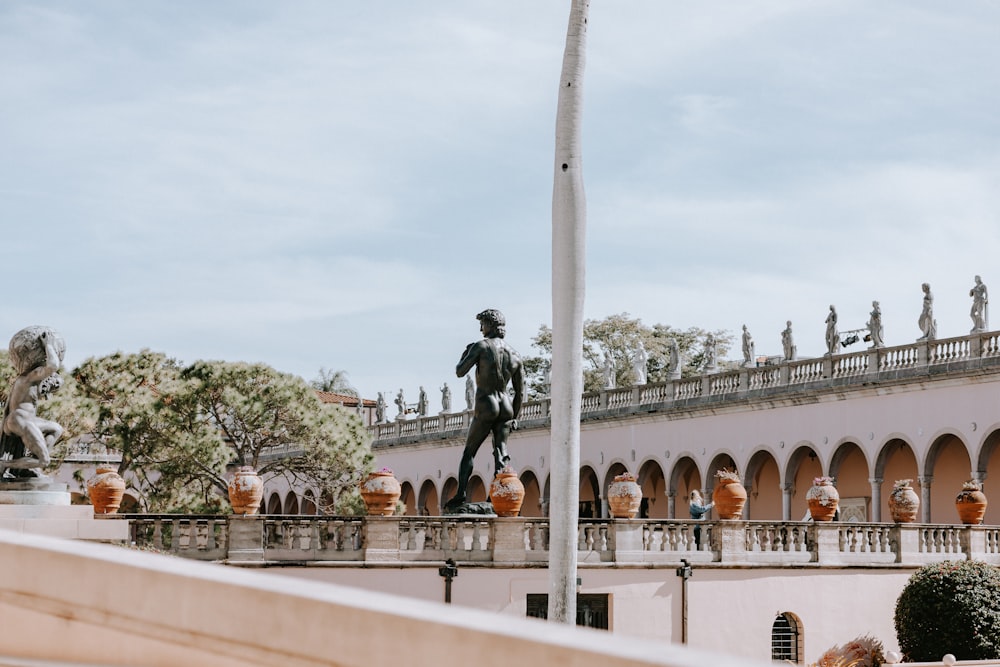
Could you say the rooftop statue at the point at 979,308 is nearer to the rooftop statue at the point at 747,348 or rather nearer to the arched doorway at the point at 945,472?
the arched doorway at the point at 945,472

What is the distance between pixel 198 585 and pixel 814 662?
57.4ft

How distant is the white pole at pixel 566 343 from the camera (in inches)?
490

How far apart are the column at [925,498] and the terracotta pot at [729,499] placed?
47.8 feet

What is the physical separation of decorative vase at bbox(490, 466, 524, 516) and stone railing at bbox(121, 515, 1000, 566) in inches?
7.0

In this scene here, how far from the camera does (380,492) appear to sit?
17.1 m

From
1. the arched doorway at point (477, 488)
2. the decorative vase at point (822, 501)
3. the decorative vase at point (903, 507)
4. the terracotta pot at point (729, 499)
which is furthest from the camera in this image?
the arched doorway at point (477, 488)

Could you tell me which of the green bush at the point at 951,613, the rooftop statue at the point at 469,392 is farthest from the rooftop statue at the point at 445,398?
the green bush at the point at 951,613

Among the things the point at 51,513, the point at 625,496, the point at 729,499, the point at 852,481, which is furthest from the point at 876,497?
the point at 51,513

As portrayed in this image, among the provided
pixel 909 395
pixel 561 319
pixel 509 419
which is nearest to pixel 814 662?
pixel 509 419

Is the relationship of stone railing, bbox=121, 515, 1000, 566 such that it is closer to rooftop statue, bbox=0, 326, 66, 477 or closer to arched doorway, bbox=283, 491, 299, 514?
rooftop statue, bbox=0, 326, 66, 477

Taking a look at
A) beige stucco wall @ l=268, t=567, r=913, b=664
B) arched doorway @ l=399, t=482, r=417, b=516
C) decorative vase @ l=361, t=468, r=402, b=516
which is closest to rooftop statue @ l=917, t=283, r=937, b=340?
beige stucco wall @ l=268, t=567, r=913, b=664

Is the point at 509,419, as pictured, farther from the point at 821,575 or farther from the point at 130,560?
the point at 130,560

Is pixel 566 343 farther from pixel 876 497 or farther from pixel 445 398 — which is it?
pixel 445 398

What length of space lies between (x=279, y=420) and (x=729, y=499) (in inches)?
770
